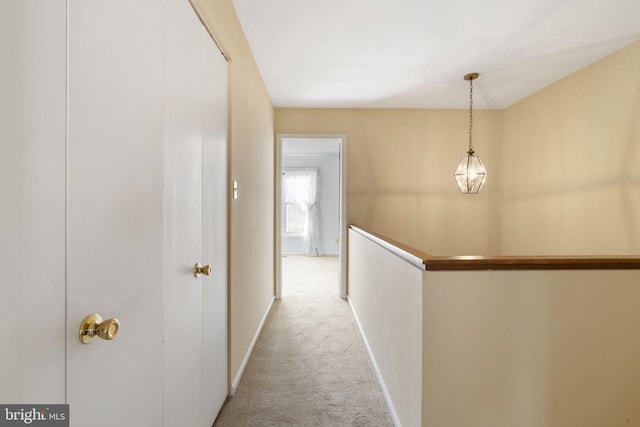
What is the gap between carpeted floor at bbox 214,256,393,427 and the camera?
172 cm

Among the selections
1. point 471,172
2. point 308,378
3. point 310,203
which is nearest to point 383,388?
point 308,378

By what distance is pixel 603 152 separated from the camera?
8.50 ft

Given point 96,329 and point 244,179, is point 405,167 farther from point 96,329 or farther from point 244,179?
point 96,329

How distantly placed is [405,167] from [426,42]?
1.81 meters

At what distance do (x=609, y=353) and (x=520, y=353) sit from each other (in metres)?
0.42

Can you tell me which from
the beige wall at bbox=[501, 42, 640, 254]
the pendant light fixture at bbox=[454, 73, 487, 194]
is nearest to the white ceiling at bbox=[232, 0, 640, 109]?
the beige wall at bbox=[501, 42, 640, 254]

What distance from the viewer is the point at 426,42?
2365 mm

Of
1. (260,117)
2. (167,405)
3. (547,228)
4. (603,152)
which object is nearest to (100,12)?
(167,405)

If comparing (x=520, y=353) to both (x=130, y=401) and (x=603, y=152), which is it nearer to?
(x=130, y=401)

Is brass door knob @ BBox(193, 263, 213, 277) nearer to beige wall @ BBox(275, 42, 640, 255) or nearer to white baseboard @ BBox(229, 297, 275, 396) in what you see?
white baseboard @ BBox(229, 297, 275, 396)

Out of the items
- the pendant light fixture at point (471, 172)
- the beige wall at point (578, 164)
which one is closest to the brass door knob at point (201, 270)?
the pendant light fixture at point (471, 172)

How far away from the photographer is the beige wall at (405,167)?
13.0 ft

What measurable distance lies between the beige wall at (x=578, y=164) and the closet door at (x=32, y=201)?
3.51 meters

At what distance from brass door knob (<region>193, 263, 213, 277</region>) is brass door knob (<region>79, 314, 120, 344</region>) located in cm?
59
